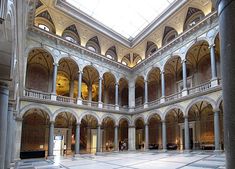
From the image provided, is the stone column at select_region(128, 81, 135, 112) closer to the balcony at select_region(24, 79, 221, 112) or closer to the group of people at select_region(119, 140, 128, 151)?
the balcony at select_region(24, 79, 221, 112)

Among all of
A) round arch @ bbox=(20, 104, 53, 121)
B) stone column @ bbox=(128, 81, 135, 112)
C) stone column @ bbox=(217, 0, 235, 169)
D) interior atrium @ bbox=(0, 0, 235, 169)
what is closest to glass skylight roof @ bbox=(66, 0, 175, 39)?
interior atrium @ bbox=(0, 0, 235, 169)

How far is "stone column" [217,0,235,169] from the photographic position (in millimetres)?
1627

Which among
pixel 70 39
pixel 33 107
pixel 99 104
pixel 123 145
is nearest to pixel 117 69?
pixel 99 104

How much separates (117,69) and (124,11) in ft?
24.8

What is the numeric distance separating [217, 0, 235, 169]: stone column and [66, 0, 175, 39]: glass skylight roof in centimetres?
1850

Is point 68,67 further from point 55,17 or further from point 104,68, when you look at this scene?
point 55,17

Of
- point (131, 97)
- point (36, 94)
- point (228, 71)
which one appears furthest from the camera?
point (131, 97)

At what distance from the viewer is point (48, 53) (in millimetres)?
18906

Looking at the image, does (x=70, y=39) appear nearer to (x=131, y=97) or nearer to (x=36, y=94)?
(x=36, y=94)

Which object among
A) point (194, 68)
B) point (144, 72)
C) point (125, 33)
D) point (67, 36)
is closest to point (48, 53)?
point (67, 36)

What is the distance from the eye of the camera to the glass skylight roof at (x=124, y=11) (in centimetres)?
1889

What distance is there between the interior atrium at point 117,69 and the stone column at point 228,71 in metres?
14.7

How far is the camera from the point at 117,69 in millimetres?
24859

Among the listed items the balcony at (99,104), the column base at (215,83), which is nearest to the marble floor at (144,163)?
the column base at (215,83)
